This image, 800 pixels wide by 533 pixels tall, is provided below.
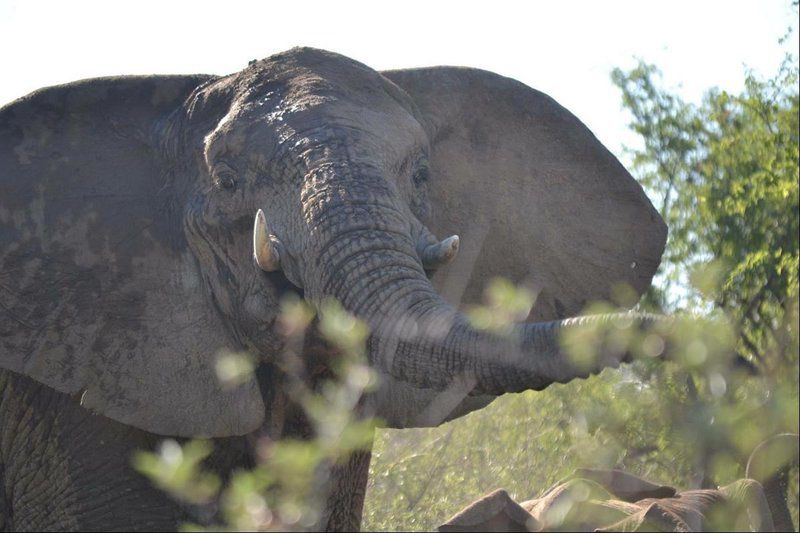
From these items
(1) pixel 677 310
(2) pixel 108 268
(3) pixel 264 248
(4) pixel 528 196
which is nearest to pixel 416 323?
(3) pixel 264 248

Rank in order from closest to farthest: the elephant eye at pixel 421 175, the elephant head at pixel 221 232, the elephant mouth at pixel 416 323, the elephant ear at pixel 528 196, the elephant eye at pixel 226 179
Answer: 1. the elephant mouth at pixel 416 323
2. the elephant head at pixel 221 232
3. the elephant eye at pixel 226 179
4. the elephant eye at pixel 421 175
5. the elephant ear at pixel 528 196

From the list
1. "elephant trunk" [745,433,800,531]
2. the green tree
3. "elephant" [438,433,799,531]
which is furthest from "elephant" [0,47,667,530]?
the green tree

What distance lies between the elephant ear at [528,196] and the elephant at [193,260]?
6cm

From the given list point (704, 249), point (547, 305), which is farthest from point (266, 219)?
point (704, 249)

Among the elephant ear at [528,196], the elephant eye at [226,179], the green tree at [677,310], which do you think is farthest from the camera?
the green tree at [677,310]

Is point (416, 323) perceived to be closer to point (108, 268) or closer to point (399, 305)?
point (399, 305)

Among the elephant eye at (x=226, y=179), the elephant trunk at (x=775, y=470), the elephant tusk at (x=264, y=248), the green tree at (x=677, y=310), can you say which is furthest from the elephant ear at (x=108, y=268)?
the green tree at (x=677, y=310)

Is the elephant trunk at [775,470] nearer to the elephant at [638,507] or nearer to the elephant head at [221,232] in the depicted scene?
the elephant at [638,507]

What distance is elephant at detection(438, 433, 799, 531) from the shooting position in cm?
392

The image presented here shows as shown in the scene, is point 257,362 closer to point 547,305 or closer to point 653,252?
point 547,305

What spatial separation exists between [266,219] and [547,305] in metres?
1.36

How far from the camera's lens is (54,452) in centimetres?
493

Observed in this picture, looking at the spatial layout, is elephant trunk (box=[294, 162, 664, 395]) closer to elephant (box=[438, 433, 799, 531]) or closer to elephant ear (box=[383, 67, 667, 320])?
elephant (box=[438, 433, 799, 531])

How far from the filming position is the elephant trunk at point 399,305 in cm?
387
